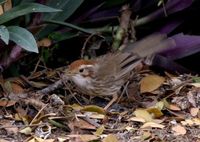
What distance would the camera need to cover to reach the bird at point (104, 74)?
152 inches

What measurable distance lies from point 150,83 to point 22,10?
861mm

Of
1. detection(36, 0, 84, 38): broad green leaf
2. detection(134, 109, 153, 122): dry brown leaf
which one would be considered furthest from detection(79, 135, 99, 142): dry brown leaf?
detection(36, 0, 84, 38): broad green leaf

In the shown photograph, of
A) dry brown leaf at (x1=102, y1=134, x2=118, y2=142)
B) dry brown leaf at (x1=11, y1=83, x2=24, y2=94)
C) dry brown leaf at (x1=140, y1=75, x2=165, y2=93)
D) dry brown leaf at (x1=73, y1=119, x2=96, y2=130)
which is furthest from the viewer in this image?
dry brown leaf at (x1=140, y1=75, x2=165, y2=93)

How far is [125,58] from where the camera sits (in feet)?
13.2

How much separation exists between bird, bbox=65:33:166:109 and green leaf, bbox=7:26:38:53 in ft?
0.86

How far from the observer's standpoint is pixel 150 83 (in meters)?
4.14

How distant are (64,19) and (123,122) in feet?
2.86

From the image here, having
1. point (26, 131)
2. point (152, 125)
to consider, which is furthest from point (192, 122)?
point (26, 131)

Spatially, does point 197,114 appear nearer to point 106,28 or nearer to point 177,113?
point 177,113

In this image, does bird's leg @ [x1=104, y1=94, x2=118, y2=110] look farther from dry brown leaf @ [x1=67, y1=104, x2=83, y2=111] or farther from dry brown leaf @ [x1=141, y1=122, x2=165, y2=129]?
dry brown leaf @ [x1=141, y1=122, x2=165, y2=129]

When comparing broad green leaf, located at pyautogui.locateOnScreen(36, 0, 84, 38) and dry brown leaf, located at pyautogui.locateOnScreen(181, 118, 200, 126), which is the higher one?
broad green leaf, located at pyautogui.locateOnScreen(36, 0, 84, 38)

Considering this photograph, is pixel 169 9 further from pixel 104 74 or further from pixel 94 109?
pixel 94 109

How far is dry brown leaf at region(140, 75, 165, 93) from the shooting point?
410 centimetres

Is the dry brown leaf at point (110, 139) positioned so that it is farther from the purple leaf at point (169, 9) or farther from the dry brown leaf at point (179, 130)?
the purple leaf at point (169, 9)
